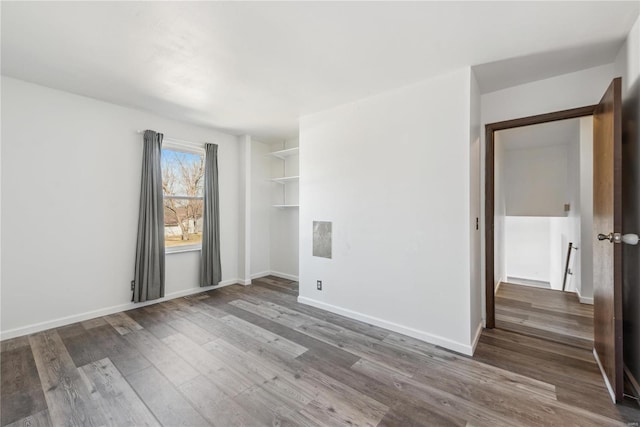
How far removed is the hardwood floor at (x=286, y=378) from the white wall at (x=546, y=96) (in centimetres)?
122

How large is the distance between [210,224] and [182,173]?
899 millimetres

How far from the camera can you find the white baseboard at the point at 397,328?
2358 millimetres

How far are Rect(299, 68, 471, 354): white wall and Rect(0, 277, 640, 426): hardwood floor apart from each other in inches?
14.8

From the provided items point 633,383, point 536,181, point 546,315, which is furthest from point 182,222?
point 536,181

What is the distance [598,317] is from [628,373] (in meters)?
0.40

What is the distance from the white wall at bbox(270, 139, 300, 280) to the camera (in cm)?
487

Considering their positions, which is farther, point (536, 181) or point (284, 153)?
point (536, 181)

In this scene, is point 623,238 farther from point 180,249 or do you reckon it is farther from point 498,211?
point 180,249

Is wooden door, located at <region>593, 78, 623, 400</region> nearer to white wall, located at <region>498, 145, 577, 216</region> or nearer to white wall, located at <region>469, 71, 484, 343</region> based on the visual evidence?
white wall, located at <region>469, 71, 484, 343</region>

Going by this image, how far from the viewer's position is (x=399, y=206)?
2744 mm

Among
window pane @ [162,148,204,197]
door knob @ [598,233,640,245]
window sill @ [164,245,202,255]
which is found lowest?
window sill @ [164,245,202,255]

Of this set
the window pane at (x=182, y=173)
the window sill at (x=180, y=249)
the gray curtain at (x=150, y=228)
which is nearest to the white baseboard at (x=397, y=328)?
the window sill at (x=180, y=249)

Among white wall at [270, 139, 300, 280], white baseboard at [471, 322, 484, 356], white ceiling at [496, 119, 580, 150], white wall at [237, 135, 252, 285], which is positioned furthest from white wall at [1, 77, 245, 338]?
Result: white ceiling at [496, 119, 580, 150]

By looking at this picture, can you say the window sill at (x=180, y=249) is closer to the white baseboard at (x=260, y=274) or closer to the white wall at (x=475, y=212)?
the white baseboard at (x=260, y=274)
